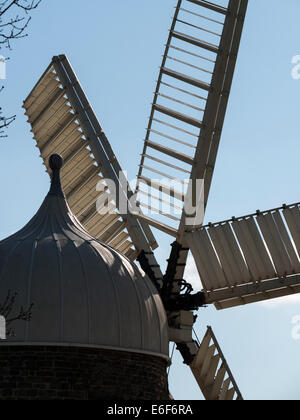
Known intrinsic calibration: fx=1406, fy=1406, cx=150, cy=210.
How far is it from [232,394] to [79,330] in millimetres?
9294

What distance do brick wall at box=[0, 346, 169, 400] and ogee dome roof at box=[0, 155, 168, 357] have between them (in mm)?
242

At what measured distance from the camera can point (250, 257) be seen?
36.0 meters

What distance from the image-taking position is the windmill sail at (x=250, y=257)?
1410 inches

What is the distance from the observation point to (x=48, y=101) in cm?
4356

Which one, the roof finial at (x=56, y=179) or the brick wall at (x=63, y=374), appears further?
the roof finial at (x=56, y=179)

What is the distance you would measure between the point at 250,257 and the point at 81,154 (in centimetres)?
776

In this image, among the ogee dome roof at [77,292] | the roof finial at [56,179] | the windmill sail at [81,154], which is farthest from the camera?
the windmill sail at [81,154]

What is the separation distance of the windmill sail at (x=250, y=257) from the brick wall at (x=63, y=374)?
6.42 meters
